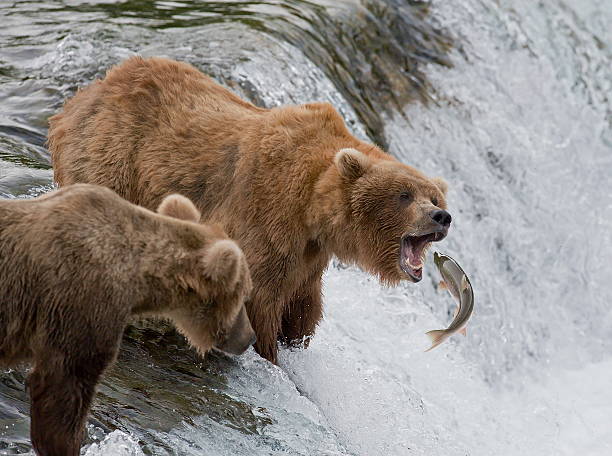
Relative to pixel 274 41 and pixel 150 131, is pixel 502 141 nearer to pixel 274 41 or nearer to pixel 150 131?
pixel 274 41

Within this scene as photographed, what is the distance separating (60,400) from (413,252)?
2.70m

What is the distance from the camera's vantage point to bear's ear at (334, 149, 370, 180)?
256 inches

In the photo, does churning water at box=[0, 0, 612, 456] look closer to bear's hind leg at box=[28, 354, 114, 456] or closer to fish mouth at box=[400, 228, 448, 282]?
bear's hind leg at box=[28, 354, 114, 456]

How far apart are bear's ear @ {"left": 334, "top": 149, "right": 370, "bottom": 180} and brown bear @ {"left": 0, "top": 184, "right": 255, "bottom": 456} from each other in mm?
1409

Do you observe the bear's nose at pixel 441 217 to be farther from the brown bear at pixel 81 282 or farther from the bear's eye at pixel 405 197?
the brown bear at pixel 81 282

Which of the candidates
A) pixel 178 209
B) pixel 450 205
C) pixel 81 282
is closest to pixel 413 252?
pixel 178 209

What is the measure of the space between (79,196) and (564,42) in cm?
1133

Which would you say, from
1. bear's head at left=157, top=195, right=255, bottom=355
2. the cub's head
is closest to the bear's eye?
the cub's head

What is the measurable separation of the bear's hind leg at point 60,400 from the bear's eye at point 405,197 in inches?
91.8

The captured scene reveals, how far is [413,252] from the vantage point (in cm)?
681

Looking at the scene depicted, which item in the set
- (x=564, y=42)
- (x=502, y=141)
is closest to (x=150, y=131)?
(x=502, y=141)

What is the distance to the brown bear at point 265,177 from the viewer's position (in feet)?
21.7

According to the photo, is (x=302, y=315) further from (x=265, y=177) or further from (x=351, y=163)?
A: (x=351, y=163)

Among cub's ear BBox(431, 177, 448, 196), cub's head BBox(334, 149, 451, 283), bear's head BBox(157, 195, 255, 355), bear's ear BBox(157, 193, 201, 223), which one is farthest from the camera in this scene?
cub's ear BBox(431, 177, 448, 196)
